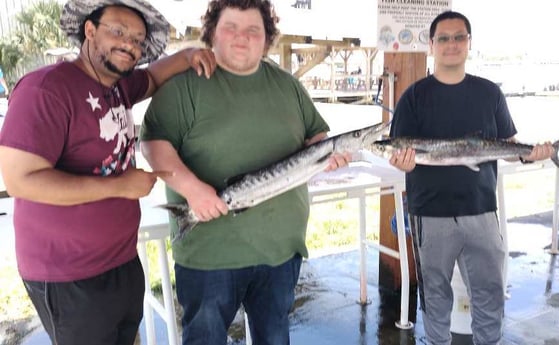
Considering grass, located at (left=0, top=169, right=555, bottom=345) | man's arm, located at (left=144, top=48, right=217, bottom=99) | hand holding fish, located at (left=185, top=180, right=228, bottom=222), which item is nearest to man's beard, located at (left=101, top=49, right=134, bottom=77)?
man's arm, located at (left=144, top=48, right=217, bottom=99)

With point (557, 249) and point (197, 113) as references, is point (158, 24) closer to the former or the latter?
point (197, 113)

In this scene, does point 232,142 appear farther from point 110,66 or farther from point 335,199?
point 335,199

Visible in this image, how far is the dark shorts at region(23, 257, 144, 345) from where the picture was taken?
1766mm

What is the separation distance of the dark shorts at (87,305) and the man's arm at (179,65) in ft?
2.75

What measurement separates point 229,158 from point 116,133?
1.66 feet

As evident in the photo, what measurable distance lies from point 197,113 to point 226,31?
15.0 inches

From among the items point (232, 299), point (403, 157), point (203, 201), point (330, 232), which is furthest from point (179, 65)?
point (330, 232)

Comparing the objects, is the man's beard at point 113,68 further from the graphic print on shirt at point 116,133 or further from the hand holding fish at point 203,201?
the hand holding fish at point 203,201

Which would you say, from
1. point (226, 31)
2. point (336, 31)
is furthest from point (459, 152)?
point (336, 31)

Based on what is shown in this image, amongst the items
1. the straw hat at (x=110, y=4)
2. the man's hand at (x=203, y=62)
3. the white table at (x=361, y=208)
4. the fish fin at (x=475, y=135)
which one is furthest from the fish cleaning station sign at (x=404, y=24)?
the straw hat at (x=110, y=4)

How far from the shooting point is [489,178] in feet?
9.48

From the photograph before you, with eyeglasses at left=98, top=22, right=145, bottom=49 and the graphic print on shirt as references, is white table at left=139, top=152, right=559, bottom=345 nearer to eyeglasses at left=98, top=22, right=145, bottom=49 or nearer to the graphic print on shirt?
the graphic print on shirt

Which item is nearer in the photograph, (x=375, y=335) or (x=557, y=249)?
(x=375, y=335)

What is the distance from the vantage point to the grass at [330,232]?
13.1ft
